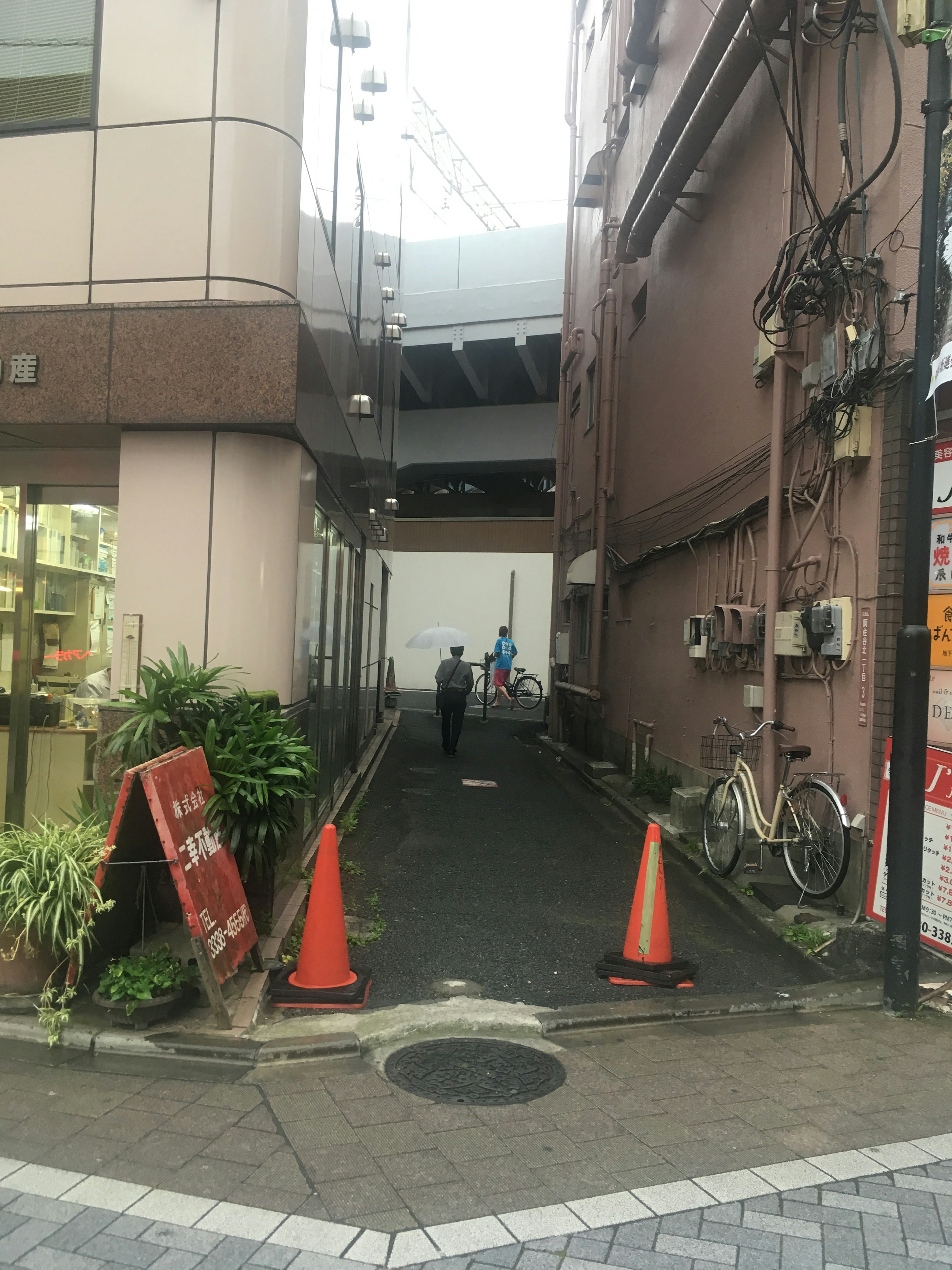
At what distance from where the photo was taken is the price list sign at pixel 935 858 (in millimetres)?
5602

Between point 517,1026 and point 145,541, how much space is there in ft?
12.3

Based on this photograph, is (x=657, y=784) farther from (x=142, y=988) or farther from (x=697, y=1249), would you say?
(x=697, y=1249)

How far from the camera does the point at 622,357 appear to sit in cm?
1559

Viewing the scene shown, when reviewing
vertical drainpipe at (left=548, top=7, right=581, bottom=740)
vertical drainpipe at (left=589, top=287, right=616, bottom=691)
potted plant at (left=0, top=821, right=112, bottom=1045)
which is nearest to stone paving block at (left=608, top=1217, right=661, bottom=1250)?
potted plant at (left=0, top=821, right=112, bottom=1045)

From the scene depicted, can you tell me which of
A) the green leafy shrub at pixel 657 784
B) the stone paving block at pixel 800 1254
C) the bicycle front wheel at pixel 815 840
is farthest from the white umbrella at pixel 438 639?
the stone paving block at pixel 800 1254

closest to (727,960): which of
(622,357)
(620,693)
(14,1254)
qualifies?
(14,1254)

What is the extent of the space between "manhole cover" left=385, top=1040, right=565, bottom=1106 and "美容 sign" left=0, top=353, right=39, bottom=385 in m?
4.78

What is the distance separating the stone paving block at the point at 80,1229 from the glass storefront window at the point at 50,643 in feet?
14.0

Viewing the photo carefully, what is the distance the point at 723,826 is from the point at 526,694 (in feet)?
59.5

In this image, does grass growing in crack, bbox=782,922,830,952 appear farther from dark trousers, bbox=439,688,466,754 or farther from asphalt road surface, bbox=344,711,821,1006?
dark trousers, bbox=439,688,466,754

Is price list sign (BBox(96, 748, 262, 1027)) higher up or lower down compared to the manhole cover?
higher up

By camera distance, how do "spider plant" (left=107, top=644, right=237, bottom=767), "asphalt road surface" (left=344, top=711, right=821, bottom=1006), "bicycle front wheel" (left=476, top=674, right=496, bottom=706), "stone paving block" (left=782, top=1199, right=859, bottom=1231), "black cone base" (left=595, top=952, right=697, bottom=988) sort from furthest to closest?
"bicycle front wheel" (left=476, top=674, right=496, bottom=706) < "asphalt road surface" (left=344, top=711, right=821, bottom=1006) < "black cone base" (left=595, top=952, right=697, bottom=988) < "spider plant" (left=107, top=644, right=237, bottom=767) < "stone paving block" (left=782, top=1199, right=859, bottom=1231)

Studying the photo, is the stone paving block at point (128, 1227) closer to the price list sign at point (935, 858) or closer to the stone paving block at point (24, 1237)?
the stone paving block at point (24, 1237)

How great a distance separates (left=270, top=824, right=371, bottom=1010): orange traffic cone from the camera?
16.9ft
